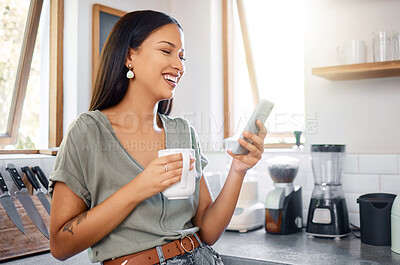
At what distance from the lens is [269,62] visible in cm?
285

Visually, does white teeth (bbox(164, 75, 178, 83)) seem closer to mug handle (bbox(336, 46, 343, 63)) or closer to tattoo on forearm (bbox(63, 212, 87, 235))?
tattoo on forearm (bbox(63, 212, 87, 235))

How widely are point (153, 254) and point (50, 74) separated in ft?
5.17

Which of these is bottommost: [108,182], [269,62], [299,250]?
[299,250]

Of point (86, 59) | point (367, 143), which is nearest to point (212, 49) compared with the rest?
point (86, 59)

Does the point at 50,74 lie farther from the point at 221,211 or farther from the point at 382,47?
the point at 382,47

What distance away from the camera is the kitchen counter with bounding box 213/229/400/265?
1.50m

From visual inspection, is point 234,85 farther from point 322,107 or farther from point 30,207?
point 30,207

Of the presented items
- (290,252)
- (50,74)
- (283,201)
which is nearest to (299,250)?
(290,252)

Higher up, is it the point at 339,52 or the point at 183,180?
the point at 339,52

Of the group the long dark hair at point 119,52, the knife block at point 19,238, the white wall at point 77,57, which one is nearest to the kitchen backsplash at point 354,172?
the knife block at point 19,238

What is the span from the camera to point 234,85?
9.38 ft

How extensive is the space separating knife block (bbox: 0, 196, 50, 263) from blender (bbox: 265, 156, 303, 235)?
991mm

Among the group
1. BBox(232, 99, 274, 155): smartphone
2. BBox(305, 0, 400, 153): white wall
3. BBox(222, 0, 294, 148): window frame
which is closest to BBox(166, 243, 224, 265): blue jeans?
BBox(232, 99, 274, 155): smartphone

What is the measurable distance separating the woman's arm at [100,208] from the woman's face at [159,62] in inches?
10.6
